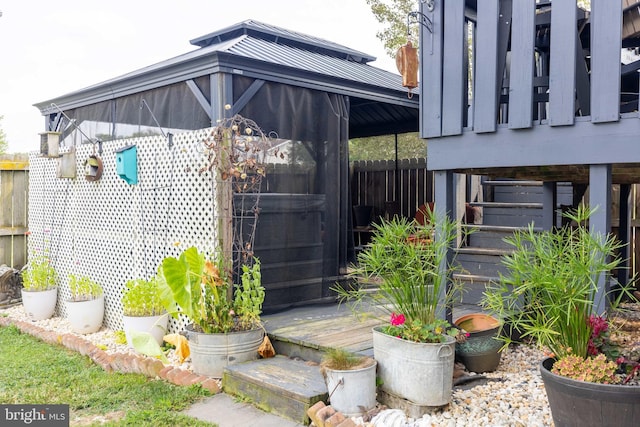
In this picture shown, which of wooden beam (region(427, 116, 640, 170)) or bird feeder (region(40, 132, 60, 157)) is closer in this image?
wooden beam (region(427, 116, 640, 170))

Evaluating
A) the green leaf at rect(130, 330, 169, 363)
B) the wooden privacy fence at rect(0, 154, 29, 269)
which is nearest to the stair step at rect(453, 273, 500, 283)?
the green leaf at rect(130, 330, 169, 363)

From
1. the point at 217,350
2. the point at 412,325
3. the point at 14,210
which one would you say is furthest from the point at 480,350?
the point at 14,210

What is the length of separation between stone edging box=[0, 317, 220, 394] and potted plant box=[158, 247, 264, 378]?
14 cm

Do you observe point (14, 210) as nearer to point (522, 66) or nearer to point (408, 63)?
point (408, 63)

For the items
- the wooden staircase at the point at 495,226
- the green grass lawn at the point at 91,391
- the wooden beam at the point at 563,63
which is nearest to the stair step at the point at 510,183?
the wooden staircase at the point at 495,226

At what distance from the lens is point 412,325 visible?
126 inches

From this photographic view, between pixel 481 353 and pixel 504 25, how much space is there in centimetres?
225

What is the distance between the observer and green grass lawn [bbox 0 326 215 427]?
3.29 metres

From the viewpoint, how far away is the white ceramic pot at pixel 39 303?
20.0ft

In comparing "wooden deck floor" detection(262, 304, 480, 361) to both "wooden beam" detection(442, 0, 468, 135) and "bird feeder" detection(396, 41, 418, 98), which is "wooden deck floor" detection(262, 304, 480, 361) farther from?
"bird feeder" detection(396, 41, 418, 98)

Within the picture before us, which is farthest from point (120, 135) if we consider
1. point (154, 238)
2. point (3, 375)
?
point (3, 375)

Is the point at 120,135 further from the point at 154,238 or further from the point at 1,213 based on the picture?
the point at 1,213

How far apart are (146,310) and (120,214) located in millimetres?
1178

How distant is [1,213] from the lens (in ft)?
23.6
